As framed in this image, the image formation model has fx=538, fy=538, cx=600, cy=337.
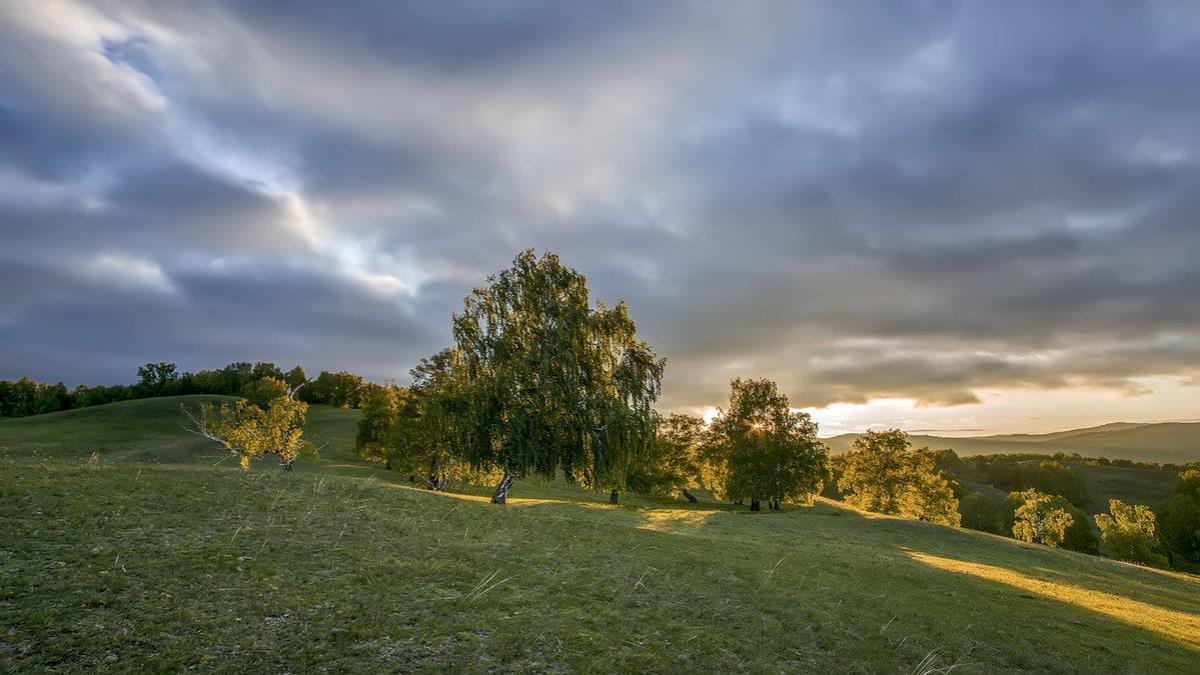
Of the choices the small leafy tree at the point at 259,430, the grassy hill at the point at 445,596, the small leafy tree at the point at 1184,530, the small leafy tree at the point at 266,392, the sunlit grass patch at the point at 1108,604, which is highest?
the small leafy tree at the point at 266,392

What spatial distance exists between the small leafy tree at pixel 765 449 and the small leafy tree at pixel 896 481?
14991mm

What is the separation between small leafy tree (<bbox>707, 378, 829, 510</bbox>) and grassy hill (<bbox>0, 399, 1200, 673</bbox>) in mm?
37591

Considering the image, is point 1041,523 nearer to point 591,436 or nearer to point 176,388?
point 591,436

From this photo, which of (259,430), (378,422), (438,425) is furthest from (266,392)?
(438,425)

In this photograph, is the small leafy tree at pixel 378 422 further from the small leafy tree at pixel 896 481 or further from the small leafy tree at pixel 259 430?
the small leafy tree at pixel 896 481

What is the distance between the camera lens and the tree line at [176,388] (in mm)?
122438

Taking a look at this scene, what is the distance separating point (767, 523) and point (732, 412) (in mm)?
26180

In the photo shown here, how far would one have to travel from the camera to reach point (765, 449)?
2552 inches

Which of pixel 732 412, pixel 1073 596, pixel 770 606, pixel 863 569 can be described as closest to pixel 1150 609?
pixel 1073 596

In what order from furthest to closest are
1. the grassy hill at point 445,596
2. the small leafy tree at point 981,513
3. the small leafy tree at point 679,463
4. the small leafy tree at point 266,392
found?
the small leafy tree at point 266,392 < the small leafy tree at point 981,513 < the small leafy tree at point 679,463 < the grassy hill at point 445,596

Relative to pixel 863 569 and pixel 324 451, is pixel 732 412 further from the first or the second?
pixel 324 451

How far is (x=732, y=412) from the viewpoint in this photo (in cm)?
6981

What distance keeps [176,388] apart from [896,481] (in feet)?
575

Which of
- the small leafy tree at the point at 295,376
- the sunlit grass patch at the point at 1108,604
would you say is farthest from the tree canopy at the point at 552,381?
the small leafy tree at the point at 295,376
